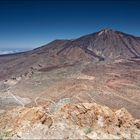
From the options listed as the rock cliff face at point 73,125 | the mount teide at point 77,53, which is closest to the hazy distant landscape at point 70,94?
the rock cliff face at point 73,125

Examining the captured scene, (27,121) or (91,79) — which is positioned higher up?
(27,121)

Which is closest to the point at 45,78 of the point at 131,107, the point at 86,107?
the point at 131,107

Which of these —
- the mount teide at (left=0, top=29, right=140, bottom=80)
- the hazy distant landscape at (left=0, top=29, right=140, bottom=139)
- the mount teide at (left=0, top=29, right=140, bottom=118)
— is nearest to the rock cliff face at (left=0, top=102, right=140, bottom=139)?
the hazy distant landscape at (left=0, top=29, right=140, bottom=139)

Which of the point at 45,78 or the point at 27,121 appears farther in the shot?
the point at 45,78

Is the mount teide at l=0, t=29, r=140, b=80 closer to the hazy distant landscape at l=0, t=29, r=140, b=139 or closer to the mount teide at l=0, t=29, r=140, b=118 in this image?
the mount teide at l=0, t=29, r=140, b=118

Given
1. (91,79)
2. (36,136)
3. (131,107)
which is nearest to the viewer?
(36,136)

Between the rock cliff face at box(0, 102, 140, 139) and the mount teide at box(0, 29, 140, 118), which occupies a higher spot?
the rock cliff face at box(0, 102, 140, 139)

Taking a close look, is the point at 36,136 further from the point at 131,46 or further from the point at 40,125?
the point at 131,46

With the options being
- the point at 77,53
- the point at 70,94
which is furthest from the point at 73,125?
the point at 77,53
